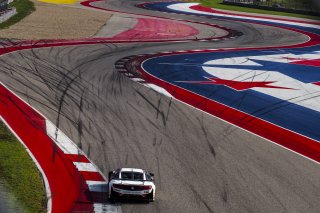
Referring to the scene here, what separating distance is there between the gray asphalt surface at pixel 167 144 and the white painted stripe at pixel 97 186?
Result: 3.41 ft

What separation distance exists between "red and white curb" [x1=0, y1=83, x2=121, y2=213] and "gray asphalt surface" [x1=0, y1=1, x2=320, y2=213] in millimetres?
478

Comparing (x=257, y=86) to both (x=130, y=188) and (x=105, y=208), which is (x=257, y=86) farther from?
(x=105, y=208)

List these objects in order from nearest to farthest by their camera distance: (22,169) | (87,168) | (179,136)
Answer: (22,169) → (87,168) → (179,136)

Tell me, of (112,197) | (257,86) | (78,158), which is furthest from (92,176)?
(257,86)

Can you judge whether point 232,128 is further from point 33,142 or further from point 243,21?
point 243,21

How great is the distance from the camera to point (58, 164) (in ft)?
49.1

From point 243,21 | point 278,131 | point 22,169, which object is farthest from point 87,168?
point 243,21

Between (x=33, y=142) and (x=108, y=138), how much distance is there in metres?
2.76

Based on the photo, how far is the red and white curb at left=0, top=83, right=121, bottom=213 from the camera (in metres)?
12.3

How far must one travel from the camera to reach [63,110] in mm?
20969

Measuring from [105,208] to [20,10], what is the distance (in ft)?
147

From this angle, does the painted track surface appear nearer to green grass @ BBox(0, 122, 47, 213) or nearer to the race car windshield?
the race car windshield

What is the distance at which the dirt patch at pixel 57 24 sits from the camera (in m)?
41.1

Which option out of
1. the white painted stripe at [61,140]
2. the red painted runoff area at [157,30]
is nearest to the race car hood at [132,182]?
the white painted stripe at [61,140]
